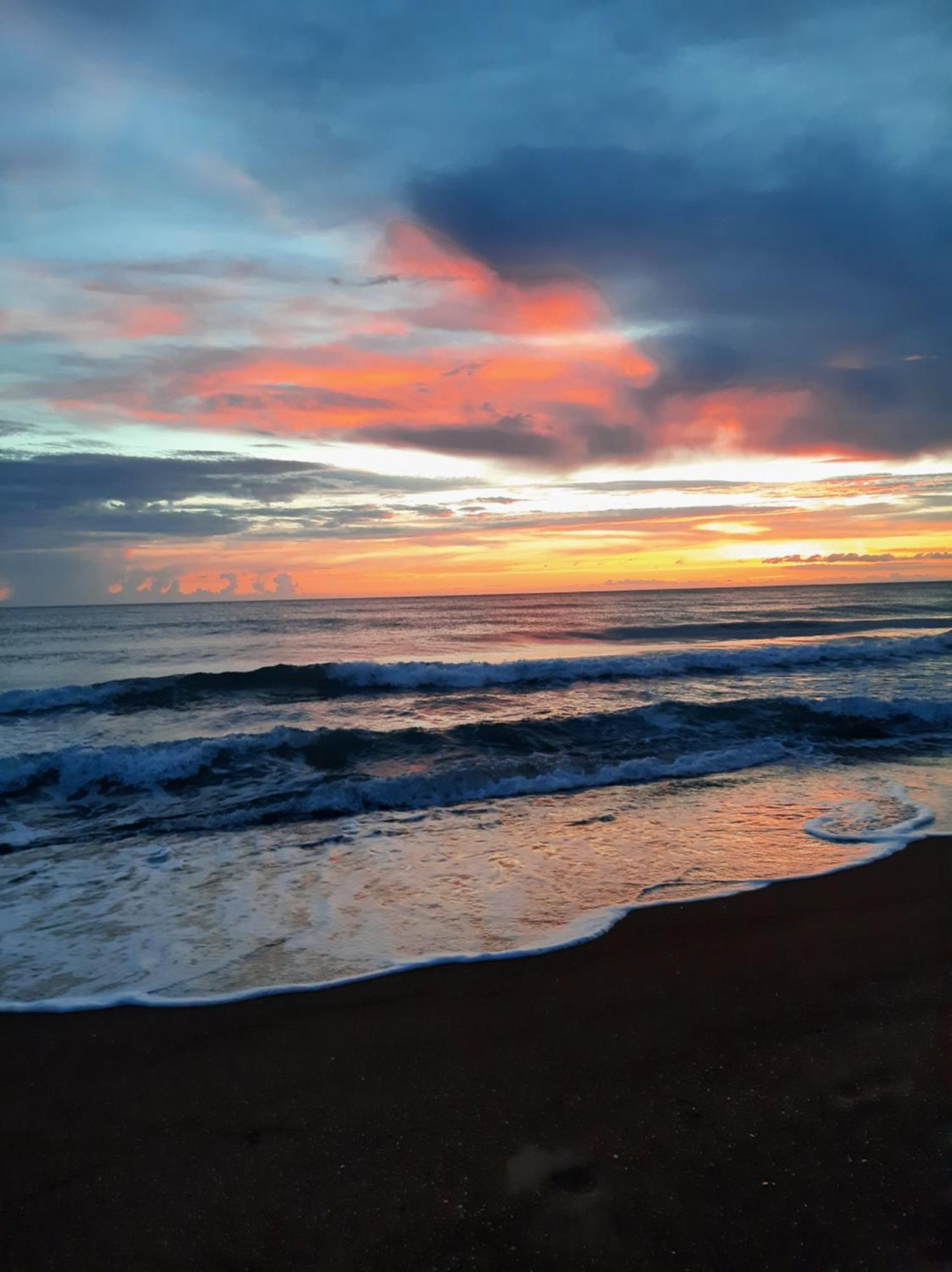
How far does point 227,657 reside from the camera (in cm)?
2803

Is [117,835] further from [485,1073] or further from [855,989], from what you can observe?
[855,989]

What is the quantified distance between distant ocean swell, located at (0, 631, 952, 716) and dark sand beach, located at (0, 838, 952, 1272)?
49.0 feet

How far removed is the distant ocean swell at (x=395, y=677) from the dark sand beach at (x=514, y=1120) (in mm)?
14932

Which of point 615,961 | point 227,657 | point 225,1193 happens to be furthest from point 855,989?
point 227,657

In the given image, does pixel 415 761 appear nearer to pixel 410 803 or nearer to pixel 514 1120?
pixel 410 803

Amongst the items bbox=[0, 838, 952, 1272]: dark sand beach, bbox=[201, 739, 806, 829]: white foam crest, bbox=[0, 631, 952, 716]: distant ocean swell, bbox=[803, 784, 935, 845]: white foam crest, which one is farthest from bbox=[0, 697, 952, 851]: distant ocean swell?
bbox=[0, 631, 952, 716]: distant ocean swell

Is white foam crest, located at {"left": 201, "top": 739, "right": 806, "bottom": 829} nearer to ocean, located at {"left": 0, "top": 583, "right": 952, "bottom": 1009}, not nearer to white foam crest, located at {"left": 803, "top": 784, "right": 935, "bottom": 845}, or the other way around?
ocean, located at {"left": 0, "top": 583, "right": 952, "bottom": 1009}

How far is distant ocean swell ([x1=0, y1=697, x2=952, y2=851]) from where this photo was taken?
362 inches

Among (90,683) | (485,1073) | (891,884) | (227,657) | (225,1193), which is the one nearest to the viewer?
(225,1193)

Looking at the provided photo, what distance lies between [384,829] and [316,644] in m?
25.3

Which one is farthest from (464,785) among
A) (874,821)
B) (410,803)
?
(874,821)

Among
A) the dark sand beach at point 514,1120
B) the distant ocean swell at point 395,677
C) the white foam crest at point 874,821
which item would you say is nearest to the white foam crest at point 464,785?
the white foam crest at point 874,821

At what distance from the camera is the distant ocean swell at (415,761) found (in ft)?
30.1

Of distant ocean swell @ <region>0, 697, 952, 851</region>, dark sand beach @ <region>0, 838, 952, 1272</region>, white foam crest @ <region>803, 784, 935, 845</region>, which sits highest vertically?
dark sand beach @ <region>0, 838, 952, 1272</region>
